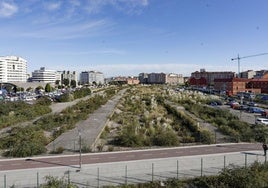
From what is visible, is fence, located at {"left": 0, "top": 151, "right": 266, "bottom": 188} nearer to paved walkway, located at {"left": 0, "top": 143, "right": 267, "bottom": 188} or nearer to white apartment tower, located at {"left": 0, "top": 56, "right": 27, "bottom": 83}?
paved walkway, located at {"left": 0, "top": 143, "right": 267, "bottom": 188}

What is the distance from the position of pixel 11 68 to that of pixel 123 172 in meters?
177

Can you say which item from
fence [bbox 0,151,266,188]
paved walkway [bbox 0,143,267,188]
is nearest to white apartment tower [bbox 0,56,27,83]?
→ paved walkway [bbox 0,143,267,188]

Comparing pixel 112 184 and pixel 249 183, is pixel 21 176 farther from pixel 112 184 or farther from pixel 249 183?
pixel 249 183

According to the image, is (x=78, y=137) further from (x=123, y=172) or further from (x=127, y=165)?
(x=123, y=172)

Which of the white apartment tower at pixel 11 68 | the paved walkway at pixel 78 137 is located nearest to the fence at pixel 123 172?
the paved walkway at pixel 78 137

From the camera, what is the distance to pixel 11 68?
18275 centimetres

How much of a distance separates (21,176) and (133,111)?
35405 millimetres

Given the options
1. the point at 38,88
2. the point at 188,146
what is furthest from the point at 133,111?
the point at 38,88

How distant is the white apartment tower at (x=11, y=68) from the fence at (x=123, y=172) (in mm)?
164988

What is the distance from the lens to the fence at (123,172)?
1694 centimetres

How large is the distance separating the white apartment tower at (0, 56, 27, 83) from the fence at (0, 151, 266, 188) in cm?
16499

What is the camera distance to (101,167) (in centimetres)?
1956

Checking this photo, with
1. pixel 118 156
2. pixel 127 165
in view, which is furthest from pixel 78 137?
pixel 127 165

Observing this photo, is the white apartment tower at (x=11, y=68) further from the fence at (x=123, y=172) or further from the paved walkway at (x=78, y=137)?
the fence at (x=123, y=172)
